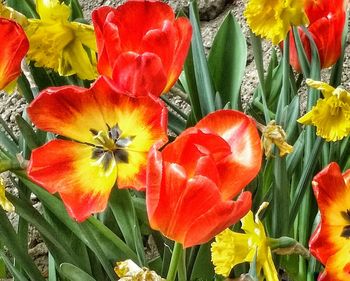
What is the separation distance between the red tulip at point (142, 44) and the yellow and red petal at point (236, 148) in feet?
0.19

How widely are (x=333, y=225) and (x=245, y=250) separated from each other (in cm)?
7

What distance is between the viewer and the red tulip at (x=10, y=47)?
0.53m

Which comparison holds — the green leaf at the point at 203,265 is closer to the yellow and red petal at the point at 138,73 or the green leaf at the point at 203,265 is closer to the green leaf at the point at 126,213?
the green leaf at the point at 126,213

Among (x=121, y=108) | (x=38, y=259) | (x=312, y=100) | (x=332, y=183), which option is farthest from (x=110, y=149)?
(x=38, y=259)

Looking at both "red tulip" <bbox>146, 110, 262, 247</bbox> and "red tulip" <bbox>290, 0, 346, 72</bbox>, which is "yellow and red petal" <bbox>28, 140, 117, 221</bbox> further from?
"red tulip" <bbox>290, 0, 346, 72</bbox>

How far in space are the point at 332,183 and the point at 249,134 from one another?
0.40 ft

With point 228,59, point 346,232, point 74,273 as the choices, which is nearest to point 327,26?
point 228,59

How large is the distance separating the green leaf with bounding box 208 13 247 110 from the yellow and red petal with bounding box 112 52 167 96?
0.88ft

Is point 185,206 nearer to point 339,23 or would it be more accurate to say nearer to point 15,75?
point 15,75

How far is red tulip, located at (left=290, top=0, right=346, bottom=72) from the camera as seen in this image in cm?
75

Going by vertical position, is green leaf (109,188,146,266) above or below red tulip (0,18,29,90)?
below

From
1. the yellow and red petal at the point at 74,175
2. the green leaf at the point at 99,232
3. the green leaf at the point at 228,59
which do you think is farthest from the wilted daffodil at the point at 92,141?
the green leaf at the point at 228,59

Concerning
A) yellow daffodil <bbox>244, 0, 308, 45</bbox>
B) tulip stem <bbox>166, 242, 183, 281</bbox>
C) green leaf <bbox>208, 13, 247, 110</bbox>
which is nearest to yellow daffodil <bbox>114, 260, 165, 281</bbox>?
tulip stem <bbox>166, 242, 183, 281</bbox>

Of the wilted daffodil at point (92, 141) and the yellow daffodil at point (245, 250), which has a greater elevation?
the wilted daffodil at point (92, 141)
